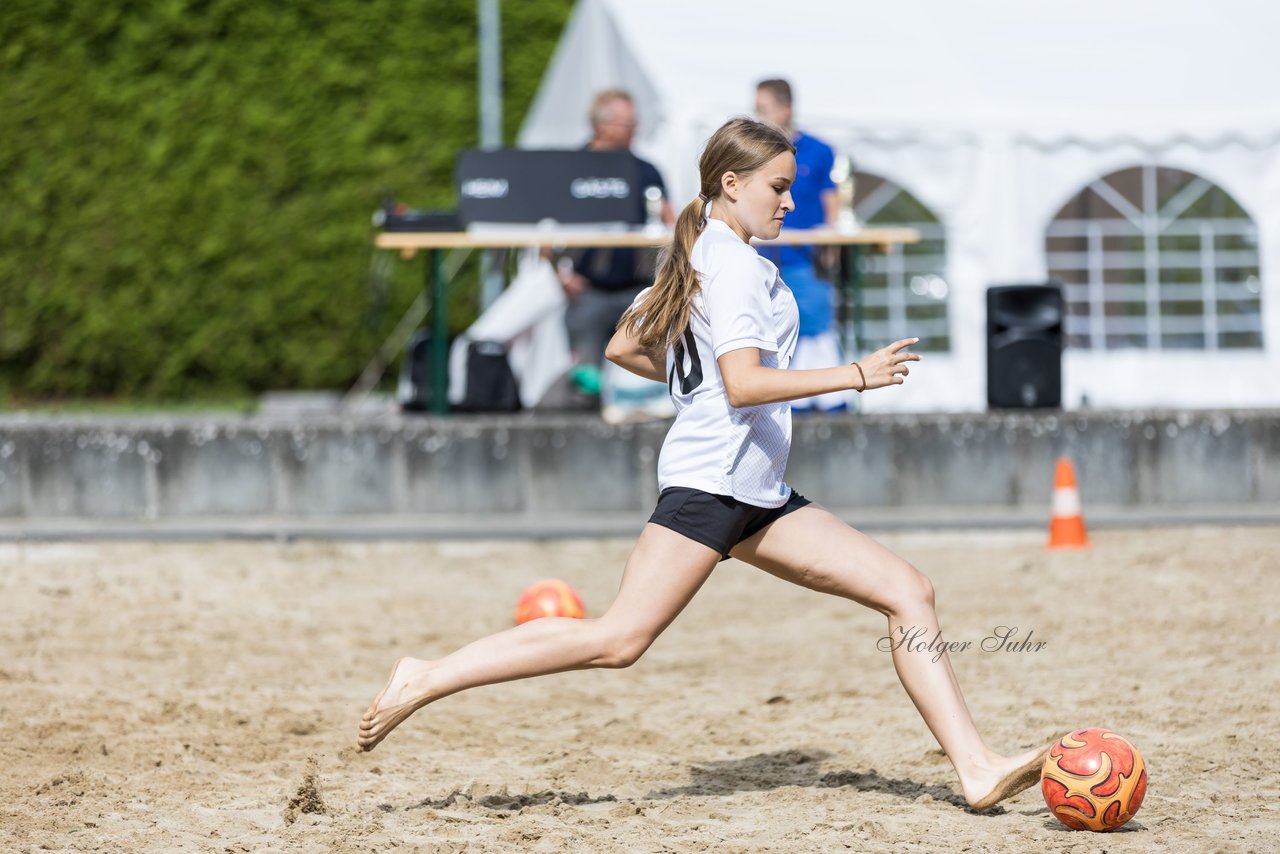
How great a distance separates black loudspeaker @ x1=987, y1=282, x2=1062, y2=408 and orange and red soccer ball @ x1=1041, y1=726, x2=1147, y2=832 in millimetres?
6680

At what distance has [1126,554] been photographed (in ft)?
29.7

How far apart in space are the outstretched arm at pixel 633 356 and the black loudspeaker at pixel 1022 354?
664cm

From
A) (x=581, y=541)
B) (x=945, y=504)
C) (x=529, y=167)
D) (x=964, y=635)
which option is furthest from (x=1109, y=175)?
(x=964, y=635)

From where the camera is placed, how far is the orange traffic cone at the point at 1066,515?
9172mm

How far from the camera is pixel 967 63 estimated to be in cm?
1325

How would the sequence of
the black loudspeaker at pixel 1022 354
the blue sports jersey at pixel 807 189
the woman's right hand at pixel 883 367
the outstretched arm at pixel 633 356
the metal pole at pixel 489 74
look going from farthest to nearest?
the metal pole at pixel 489 74 → the black loudspeaker at pixel 1022 354 → the blue sports jersey at pixel 807 189 → the outstretched arm at pixel 633 356 → the woman's right hand at pixel 883 367

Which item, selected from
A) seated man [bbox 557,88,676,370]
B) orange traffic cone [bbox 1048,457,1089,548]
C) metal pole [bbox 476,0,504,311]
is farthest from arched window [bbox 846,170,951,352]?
metal pole [bbox 476,0,504,311]

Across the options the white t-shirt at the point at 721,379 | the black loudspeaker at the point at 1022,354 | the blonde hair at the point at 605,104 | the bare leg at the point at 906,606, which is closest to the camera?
the white t-shirt at the point at 721,379

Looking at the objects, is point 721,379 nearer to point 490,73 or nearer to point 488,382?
point 488,382

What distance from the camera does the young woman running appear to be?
419 cm

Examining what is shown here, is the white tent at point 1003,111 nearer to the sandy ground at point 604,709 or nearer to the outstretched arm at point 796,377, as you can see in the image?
the sandy ground at point 604,709

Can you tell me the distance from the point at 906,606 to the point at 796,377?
2.20ft

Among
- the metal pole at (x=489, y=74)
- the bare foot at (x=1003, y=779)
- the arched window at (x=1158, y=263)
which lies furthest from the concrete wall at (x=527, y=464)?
the metal pole at (x=489, y=74)

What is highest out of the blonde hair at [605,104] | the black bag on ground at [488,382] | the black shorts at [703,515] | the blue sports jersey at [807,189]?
the blonde hair at [605,104]
